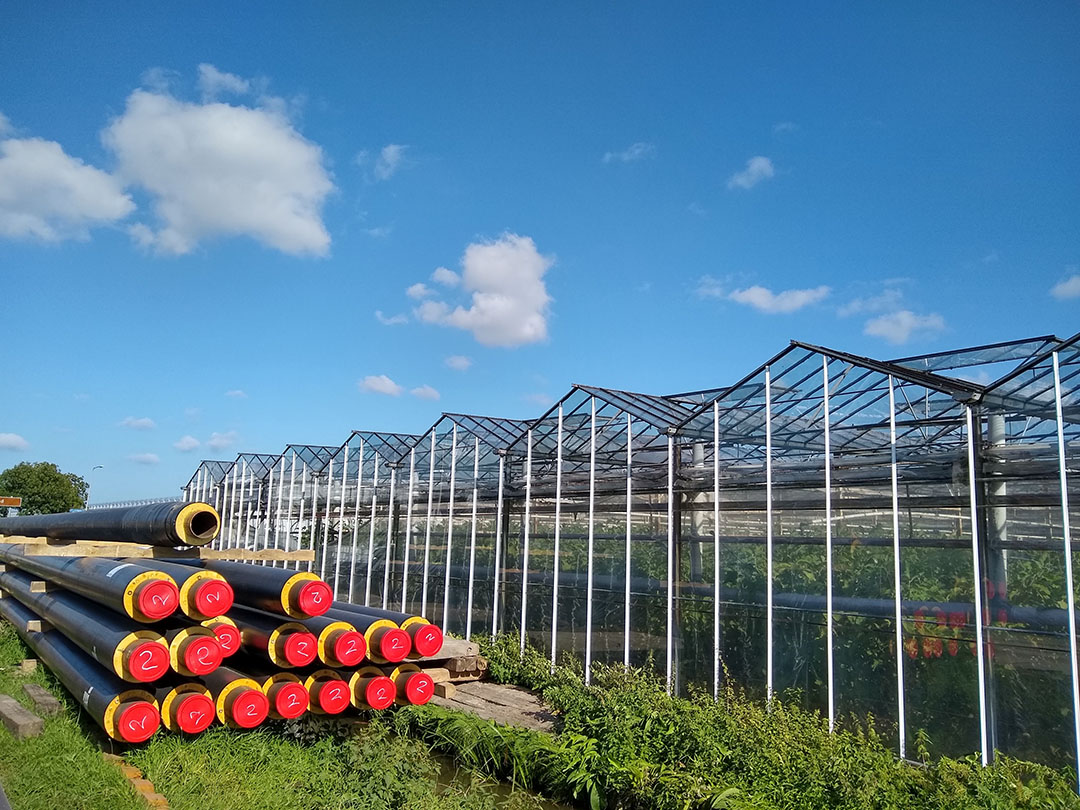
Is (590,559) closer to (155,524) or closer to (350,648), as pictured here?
(350,648)

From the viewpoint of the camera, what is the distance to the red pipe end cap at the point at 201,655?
834 centimetres

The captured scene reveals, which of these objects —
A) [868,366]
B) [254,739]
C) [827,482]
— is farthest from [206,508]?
[868,366]

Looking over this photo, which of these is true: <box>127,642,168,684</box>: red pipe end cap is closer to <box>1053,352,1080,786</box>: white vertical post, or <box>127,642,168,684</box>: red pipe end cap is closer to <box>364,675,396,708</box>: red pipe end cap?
Answer: <box>364,675,396,708</box>: red pipe end cap

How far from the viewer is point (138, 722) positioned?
8.08 meters

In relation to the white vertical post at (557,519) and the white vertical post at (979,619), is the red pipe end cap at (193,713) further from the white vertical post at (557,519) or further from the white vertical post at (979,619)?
the white vertical post at (979,619)

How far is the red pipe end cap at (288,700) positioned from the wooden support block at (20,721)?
8.38ft

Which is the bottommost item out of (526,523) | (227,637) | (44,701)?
(44,701)

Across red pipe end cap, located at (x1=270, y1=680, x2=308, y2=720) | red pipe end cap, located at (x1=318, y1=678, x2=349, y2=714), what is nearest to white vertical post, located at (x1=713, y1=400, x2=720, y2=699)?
red pipe end cap, located at (x1=318, y1=678, x2=349, y2=714)

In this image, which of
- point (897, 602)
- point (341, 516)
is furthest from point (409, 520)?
point (897, 602)

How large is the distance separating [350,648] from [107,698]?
8.31 feet

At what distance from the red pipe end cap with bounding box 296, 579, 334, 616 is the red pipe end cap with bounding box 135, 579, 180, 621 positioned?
1273 millimetres

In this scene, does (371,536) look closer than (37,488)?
Yes

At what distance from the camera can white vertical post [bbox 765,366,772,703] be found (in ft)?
34.2

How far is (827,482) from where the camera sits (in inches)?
395
